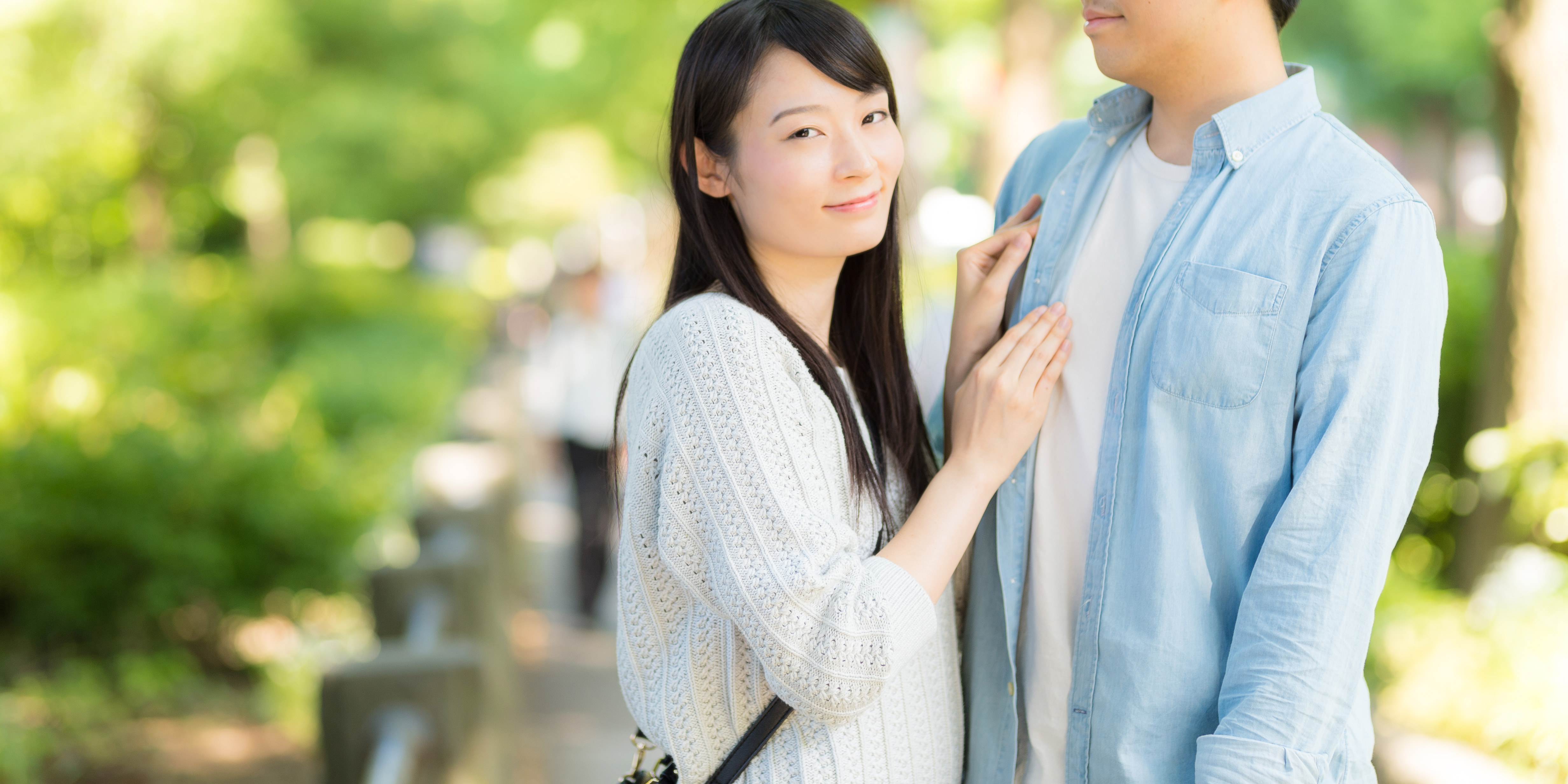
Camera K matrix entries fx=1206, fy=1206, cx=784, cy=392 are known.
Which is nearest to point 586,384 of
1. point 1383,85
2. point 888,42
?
point 888,42

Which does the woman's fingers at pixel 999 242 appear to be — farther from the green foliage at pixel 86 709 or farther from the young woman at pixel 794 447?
the green foliage at pixel 86 709

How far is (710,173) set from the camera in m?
1.95

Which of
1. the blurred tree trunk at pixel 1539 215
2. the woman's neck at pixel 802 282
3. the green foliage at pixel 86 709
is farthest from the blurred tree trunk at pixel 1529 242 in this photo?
the green foliage at pixel 86 709

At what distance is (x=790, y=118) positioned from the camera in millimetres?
1828

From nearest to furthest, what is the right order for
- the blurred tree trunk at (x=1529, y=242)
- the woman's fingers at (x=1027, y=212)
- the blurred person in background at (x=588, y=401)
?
1. the woman's fingers at (x=1027, y=212)
2. the blurred tree trunk at (x=1529, y=242)
3. the blurred person in background at (x=588, y=401)

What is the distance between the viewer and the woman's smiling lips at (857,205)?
1875 mm

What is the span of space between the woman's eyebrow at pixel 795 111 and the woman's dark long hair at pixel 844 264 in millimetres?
56

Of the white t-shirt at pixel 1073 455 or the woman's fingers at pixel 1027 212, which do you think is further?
the woman's fingers at pixel 1027 212

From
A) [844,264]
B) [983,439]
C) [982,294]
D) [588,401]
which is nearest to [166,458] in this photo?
[588,401]

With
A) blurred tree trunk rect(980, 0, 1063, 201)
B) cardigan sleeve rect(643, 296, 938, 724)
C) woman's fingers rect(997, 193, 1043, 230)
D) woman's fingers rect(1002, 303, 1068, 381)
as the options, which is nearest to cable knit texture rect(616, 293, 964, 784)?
cardigan sleeve rect(643, 296, 938, 724)

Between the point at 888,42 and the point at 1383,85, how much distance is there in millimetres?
26346

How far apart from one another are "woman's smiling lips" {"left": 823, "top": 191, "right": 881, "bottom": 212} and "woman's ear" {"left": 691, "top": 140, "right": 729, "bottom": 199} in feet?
0.60

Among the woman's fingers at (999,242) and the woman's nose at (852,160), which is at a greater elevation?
the woman's nose at (852,160)

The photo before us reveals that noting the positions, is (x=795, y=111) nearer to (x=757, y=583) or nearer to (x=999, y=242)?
(x=999, y=242)
